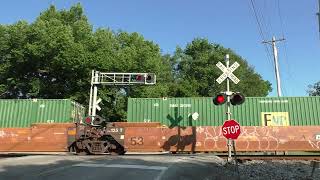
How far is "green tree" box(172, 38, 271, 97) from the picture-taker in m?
63.2

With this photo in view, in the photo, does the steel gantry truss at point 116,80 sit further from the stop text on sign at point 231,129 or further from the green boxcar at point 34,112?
the stop text on sign at point 231,129

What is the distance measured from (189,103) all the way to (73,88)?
783 inches

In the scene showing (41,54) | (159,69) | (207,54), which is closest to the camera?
(41,54)

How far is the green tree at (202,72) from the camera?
208 feet

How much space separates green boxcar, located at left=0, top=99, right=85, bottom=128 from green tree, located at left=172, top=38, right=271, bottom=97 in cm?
3229

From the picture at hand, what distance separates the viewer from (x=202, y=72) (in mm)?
65375

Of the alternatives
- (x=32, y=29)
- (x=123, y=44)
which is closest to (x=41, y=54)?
(x=32, y=29)

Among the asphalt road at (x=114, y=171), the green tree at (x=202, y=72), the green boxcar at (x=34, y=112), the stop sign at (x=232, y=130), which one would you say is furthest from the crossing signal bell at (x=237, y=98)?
the green tree at (x=202, y=72)

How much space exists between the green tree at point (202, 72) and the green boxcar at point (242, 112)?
31735 millimetres

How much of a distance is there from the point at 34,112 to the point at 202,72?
38.9m

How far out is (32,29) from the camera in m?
43.7

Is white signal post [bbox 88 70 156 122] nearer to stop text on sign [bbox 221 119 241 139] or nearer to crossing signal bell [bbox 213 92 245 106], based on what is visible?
crossing signal bell [bbox 213 92 245 106]

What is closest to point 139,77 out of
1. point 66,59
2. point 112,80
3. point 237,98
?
point 112,80

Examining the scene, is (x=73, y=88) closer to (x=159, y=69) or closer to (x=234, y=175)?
(x=159, y=69)
